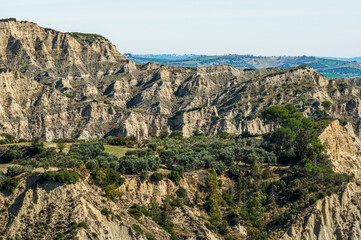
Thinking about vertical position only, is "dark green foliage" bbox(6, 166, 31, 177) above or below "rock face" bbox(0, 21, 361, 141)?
above

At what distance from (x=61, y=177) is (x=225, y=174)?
32.4m

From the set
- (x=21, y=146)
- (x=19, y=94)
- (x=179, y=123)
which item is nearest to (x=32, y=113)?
(x=19, y=94)

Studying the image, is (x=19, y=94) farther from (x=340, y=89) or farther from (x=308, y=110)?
(x=340, y=89)

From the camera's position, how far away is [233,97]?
180250mm

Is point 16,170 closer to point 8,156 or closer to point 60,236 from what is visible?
point 8,156

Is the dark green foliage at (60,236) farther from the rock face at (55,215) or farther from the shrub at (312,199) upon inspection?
the shrub at (312,199)

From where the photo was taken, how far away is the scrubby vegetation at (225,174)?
60.8 meters

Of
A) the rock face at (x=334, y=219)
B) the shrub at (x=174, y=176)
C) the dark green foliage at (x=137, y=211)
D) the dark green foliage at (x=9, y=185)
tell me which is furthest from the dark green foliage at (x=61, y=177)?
the rock face at (x=334, y=219)

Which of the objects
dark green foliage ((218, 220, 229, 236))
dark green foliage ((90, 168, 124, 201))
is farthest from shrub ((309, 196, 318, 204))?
dark green foliage ((90, 168, 124, 201))

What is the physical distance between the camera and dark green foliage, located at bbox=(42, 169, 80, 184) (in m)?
53.1

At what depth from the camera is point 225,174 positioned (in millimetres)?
75625

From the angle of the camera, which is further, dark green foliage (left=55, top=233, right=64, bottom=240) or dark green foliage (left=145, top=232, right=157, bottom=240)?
dark green foliage (left=145, top=232, right=157, bottom=240)

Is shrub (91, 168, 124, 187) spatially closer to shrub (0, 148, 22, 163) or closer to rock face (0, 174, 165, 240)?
rock face (0, 174, 165, 240)

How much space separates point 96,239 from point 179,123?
106 m
